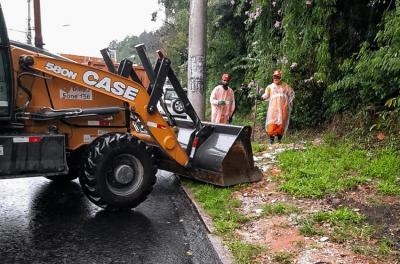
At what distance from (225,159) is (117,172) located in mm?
1654

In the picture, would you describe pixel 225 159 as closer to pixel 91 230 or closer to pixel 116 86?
pixel 116 86

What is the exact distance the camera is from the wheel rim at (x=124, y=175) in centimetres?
619

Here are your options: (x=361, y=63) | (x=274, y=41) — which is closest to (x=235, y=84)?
(x=274, y=41)

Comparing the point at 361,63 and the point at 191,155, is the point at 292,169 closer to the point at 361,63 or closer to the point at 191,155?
the point at 191,155

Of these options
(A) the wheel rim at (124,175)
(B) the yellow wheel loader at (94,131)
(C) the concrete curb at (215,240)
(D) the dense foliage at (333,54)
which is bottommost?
(C) the concrete curb at (215,240)

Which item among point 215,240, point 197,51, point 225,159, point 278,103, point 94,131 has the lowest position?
point 215,240

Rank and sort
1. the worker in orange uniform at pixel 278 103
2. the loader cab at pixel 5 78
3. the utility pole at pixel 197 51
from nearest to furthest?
1. the loader cab at pixel 5 78
2. the utility pole at pixel 197 51
3. the worker in orange uniform at pixel 278 103

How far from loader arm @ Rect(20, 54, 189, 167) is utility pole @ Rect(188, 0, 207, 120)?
3354 mm

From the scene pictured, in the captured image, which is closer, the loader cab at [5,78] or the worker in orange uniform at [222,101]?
the loader cab at [5,78]

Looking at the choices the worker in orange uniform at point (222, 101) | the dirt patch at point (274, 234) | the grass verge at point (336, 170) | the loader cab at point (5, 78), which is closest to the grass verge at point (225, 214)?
the dirt patch at point (274, 234)

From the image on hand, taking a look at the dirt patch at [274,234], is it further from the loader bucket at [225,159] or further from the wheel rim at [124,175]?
the wheel rim at [124,175]

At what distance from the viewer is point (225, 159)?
698 cm

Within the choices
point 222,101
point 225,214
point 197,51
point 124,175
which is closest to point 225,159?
point 225,214

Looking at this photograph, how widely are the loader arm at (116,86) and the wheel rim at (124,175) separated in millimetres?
523
